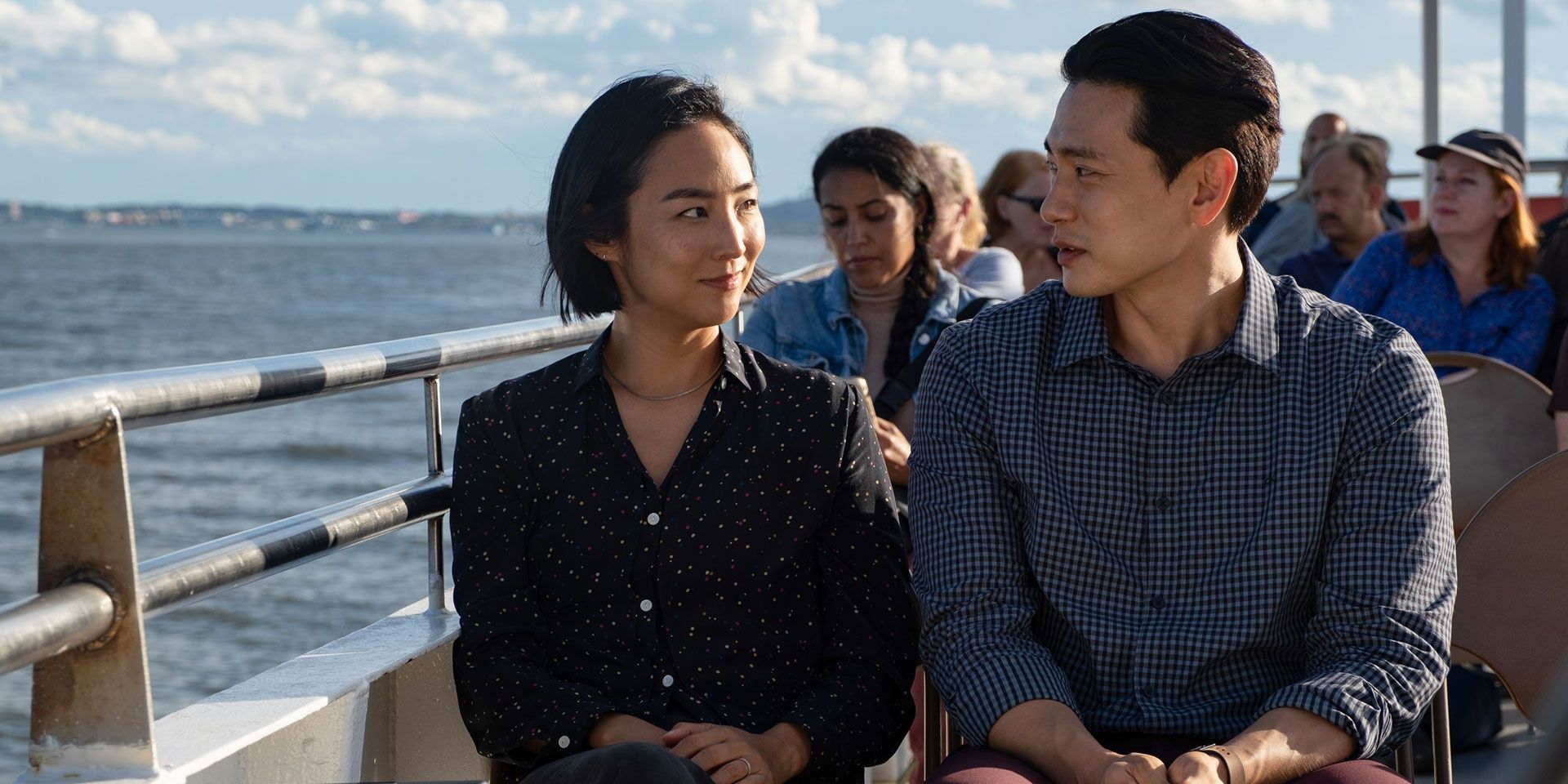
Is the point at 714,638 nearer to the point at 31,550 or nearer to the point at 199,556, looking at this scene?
the point at 199,556

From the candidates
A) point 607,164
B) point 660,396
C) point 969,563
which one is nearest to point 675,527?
point 660,396

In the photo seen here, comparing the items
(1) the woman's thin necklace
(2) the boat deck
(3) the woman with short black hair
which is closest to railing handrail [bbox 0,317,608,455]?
(3) the woman with short black hair

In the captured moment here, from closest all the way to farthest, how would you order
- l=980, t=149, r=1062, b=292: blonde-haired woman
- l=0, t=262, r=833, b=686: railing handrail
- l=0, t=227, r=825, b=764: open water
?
l=0, t=262, r=833, b=686: railing handrail < l=980, t=149, r=1062, b=292: blonde-haired woman < l=0, t=227, r=825, b=764: open water

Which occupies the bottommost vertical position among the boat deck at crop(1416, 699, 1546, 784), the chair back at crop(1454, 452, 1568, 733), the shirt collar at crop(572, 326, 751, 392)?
the boat deck at crop(1416, 699, 1546, 784)

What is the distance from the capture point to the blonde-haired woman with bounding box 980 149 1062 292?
6.52 meters

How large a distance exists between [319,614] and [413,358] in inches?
467

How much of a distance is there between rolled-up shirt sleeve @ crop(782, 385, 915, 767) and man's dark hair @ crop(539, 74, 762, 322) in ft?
1.53

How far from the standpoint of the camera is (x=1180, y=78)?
2348 millimetres

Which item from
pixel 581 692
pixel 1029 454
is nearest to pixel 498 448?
pixel 581 692

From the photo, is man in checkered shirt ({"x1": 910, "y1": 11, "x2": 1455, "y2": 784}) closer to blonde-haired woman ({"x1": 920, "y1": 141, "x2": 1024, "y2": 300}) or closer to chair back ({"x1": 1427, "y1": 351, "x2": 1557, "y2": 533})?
chair back ({"x1": 1427, "y1": 351, "x2": 1557, "y2": 533})

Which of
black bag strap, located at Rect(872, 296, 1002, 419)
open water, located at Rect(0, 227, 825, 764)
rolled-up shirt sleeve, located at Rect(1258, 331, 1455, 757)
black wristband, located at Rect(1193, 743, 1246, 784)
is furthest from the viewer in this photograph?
open water, located at Rect(0, 227, 825, 764)

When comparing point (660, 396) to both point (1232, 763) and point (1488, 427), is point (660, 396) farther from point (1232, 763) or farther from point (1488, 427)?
point (1488, 427)

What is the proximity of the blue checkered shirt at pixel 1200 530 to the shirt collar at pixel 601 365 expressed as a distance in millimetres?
338

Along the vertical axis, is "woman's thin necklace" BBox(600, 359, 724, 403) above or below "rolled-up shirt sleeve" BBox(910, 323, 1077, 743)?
above
